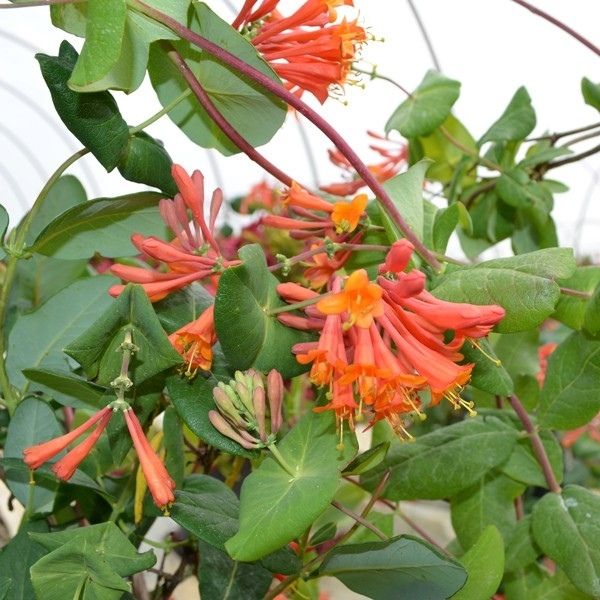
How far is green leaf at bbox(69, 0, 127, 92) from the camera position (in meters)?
0.41

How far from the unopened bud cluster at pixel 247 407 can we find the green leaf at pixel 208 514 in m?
0.04

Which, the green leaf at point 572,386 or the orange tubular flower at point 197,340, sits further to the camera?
the green leaf at point 572,386

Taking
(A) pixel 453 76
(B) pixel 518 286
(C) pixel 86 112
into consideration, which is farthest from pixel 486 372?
(A) pixel 453 76

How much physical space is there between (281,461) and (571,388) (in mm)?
249

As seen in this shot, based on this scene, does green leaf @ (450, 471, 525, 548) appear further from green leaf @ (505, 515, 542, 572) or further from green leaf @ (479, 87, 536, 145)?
green leaf @ (479, 87, 536, 145)

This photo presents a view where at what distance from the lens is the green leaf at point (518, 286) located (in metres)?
0.43

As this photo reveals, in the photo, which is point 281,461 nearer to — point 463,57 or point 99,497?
point 99,497

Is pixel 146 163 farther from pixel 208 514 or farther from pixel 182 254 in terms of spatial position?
pixel 208 514

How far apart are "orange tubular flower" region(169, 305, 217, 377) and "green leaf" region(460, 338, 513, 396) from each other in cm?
15

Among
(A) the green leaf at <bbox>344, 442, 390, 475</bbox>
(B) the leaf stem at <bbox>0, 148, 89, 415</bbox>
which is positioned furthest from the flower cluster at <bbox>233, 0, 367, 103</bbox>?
(A) the green leaf at <bbox>344, 442, 390, 475</bbox>

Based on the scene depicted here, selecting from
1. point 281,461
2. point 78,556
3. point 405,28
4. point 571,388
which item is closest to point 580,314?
point 571,388

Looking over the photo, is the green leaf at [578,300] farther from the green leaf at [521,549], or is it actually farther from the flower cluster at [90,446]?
the flower cluster at [90,446]

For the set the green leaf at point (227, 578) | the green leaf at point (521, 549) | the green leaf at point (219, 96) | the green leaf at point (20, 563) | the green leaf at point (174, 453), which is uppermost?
the green leaf at point (219, 96)

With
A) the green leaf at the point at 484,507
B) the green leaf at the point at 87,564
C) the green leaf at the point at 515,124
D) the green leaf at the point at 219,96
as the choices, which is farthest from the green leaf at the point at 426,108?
the green leaf at the point at 87,564
